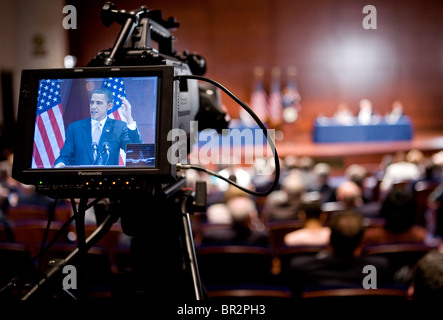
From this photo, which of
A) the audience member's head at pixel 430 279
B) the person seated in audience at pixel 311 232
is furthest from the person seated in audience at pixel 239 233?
the audience member's head at pixel 430 279

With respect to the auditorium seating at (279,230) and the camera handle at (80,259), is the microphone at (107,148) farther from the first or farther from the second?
the auditorium seating at (279,230)

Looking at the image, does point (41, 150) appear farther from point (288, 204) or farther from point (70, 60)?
point (70, 60)

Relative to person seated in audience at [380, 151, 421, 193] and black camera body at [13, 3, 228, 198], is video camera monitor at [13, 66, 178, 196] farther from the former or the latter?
person seated in audience at [380, 151, 421, 193]

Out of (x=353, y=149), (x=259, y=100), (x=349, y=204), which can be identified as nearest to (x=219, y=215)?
(x=349, y=204)

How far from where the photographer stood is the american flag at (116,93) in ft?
3.41

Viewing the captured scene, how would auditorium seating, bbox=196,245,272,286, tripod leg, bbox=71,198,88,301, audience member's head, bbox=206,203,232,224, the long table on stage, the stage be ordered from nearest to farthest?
tripod leg, bbox=71,198,88,301
auditorium seating, bbox=196,245,272,286
audience member's head, bbox=206,203,232,224
the stage
the long table on stage

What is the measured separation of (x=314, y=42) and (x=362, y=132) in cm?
286

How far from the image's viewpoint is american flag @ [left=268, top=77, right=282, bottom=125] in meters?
10.6

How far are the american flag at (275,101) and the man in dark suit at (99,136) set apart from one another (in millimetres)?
9544

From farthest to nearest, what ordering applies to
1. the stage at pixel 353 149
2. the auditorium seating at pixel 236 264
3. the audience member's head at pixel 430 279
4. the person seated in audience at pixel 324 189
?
the stage at pixel 353 149, the person seated in audience at pixel 324 189, the auditorium seating at pixel 236 264, the audience member's head at pixel 430 279

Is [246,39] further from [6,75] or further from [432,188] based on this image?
[432,188]

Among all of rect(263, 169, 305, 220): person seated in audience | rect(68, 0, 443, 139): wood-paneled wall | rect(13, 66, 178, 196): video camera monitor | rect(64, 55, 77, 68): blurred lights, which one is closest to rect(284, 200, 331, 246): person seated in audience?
rect(263, 169, 305, 220): person seated in audience

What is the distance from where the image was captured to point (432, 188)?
495 centimetres

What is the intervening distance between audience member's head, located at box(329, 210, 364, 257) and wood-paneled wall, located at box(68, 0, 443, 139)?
8.42 meters
